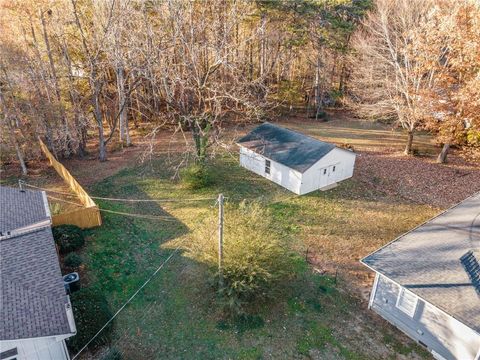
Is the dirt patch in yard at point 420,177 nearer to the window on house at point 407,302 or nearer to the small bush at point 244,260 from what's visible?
the window on house at point 407,302

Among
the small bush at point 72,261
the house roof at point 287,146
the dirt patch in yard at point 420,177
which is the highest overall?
the house roof at point 287,146

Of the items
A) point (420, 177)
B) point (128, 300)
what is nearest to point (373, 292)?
point (128, 300)

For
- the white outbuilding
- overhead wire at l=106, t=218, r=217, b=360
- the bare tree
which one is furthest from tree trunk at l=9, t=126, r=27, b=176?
the bare tree

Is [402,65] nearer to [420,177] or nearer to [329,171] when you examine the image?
[420,177]

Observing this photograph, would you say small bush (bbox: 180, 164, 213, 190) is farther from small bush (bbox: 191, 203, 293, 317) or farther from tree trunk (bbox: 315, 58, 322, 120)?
tree trunk (bbox: 315, 58, 322, 120)

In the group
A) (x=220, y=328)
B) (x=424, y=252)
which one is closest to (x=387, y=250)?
(x=424, y=252)

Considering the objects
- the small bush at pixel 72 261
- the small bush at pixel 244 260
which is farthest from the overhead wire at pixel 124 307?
the small bush at pixel 72 261

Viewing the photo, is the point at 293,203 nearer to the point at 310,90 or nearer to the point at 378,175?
the point at 378,175

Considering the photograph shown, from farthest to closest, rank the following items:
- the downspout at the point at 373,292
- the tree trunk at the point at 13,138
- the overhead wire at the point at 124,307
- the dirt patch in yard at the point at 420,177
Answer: the tree trunk at the point at 13,138 < the dirt patch in yard at the point at 420,177 < the downspout at the point at 373,292 < the overhead wire at the point at 124,307
